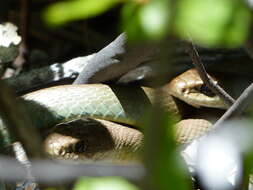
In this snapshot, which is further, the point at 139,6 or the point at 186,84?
the point at 186,84

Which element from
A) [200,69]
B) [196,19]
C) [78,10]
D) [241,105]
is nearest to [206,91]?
[200,69]

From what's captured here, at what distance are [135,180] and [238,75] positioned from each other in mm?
2586

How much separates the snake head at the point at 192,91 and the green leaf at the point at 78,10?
2.25m

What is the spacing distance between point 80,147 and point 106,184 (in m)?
2.13

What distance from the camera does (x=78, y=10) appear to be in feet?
2.72

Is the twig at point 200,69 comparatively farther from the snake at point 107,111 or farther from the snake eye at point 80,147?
the snake eye at point 80,147

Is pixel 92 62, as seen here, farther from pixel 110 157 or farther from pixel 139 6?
pixel 139 6

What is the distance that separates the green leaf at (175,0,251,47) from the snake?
220 centimetres

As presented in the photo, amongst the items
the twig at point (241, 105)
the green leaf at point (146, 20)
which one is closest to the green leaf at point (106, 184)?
the green leaf at point (146, 20)

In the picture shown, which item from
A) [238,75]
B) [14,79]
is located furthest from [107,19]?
[238,75]

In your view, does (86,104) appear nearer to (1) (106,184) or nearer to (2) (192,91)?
(2) (192,91)

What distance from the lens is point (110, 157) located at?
301 cm

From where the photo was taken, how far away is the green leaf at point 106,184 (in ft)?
2.49

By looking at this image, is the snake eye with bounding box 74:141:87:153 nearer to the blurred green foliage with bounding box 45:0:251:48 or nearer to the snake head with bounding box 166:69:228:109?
the snake head with bounding box 166:69:228:109
